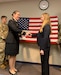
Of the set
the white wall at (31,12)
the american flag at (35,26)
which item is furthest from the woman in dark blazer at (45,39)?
the white wall at (31,12)

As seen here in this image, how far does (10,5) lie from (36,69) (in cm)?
206

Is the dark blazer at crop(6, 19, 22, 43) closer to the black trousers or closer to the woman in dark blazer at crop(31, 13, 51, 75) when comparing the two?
the woman in dark blazer at crop(31, 13, 51, 75)

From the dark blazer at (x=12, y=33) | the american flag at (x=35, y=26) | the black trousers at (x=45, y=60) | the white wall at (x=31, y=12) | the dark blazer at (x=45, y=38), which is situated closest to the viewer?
the dark blazer at (x=45, y=38)

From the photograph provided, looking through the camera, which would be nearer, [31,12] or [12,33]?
[12,33]

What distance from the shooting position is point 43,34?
10.2 ft

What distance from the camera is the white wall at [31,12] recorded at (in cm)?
443

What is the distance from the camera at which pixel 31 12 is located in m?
4.66

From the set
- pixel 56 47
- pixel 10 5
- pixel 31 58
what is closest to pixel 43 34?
pixel 56 47

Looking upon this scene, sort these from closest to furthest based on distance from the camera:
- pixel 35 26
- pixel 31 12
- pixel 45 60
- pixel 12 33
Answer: pixel 45 60, pixel 12 33, pixel 35 26, pixel 31 12

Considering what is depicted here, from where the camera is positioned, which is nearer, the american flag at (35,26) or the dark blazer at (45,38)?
the dark blazer at (45,38)

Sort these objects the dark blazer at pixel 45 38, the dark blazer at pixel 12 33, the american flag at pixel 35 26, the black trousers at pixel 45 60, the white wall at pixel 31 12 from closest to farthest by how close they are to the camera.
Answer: the dark blazer at pixel 45 38 → the black trousers at pixel 45 60 → the dark blazer at pixel 12 33 → the american flag at pixel 35 26 → the white wall at pixel 31 12

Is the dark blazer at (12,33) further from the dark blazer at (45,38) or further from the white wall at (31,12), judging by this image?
the white wall at (31,12)

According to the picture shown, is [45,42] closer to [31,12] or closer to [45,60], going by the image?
[45,60]

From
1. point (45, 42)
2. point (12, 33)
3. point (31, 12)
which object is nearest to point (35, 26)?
point (31, 12)
